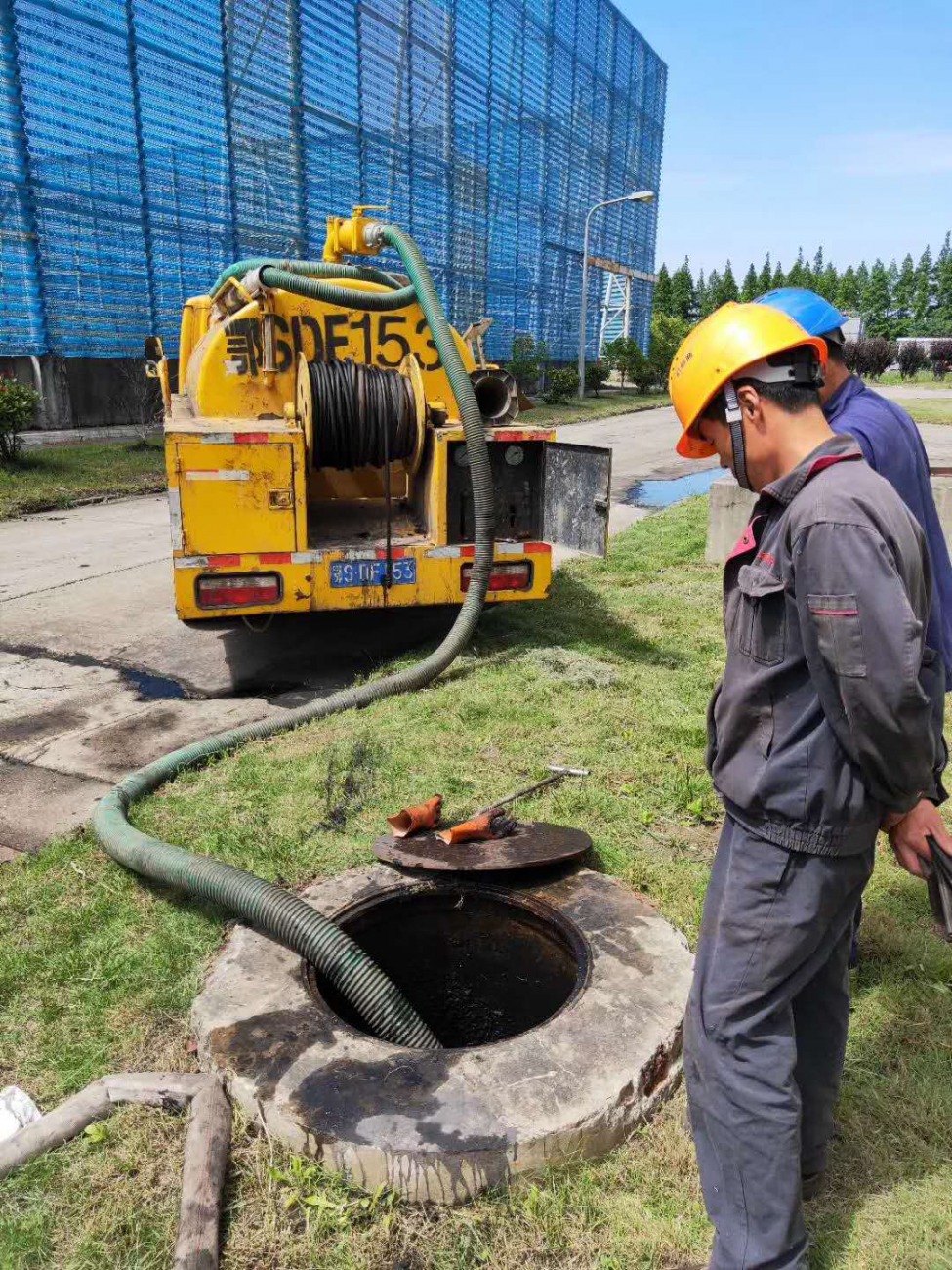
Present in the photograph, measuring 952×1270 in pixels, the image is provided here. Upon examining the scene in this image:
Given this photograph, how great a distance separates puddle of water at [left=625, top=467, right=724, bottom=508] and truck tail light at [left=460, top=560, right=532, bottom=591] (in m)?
6.62

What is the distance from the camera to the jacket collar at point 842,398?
2.60 m

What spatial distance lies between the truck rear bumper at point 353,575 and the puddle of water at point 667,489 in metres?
6.66

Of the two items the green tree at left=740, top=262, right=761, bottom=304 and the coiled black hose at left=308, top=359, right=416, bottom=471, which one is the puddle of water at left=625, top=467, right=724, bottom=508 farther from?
the green tree at left=740, top=262, right=761, bottom=304

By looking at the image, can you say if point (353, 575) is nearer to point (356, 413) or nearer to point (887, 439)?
point (356, 413)

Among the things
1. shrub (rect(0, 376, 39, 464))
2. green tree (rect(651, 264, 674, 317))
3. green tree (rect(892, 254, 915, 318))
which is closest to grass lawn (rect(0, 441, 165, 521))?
shrub (rect(0, 376, 39, 464))

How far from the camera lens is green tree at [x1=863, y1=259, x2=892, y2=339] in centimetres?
7019

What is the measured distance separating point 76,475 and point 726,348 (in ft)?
40.1

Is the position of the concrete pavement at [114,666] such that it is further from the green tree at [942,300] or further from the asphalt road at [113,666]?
the green tree at [942,300]

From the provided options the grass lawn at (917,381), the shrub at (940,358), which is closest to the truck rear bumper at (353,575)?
the grass lawn at (917,381)

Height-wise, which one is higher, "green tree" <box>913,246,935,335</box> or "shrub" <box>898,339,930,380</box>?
"green tree" <box>913,246,935,335</box>

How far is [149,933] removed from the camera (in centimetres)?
300

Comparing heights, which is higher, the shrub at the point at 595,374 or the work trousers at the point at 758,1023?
the shrub at the point at 595,374

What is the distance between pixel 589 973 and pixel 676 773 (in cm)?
157

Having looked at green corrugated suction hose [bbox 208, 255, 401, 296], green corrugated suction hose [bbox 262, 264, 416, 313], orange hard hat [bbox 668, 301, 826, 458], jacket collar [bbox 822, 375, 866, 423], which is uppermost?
green corrugated suction hose [bbox 208, 255, 401, 296]
